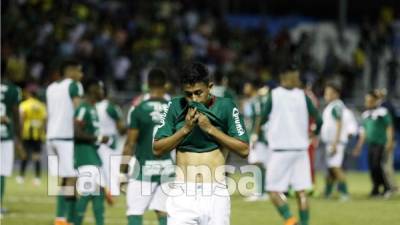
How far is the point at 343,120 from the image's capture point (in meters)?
22.3

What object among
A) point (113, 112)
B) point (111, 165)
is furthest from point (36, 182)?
point (113, 112)

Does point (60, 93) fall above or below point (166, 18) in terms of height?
below

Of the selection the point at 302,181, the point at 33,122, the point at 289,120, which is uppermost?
the point at 33,122

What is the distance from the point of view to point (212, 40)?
3450 cm

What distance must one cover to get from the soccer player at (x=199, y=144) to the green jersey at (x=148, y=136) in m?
3.02

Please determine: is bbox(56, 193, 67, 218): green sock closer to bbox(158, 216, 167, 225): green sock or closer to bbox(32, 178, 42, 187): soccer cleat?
bbox(158, 216, 167, 225): green sock

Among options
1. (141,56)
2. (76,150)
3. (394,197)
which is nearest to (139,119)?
(76,150)

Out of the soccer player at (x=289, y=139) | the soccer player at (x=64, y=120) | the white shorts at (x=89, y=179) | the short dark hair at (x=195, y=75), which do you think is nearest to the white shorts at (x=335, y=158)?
the soccer player at (x=289, y=139)

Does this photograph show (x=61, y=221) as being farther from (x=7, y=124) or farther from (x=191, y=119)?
(x=191, y=119)

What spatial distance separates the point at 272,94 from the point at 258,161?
21.0ft

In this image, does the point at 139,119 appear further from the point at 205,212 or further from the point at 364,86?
the point at 364,86

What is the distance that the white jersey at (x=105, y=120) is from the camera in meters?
16.8

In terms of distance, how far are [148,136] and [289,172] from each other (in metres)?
2.90

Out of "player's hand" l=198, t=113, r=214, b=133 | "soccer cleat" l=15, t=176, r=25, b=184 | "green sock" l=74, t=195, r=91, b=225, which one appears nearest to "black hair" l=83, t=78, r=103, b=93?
"green sock" l=74, t=195, r=91, b=225
